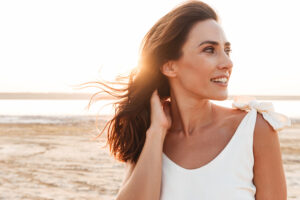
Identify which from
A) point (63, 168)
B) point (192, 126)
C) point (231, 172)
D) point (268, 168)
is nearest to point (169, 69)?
point (192, 126)

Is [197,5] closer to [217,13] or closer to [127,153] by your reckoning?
[217,13]

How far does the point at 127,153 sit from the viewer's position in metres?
3.08

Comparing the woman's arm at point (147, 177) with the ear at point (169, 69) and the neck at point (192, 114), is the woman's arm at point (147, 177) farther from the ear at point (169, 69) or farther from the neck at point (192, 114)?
the ear at point (169, 69)

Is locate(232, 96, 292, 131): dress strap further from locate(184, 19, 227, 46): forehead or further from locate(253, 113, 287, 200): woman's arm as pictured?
locate(184, 19, 227, 46): forehead

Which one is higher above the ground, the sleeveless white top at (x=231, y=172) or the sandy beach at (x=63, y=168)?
the sleeveless white top at (x=231, y=172)

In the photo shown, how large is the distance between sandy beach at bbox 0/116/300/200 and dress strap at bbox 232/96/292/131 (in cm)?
361

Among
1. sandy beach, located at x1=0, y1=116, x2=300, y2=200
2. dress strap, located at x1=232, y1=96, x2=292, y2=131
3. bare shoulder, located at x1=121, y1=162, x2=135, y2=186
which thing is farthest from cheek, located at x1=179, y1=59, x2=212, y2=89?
sandy beach, located at x1=0, y1=116, x2=300, y2=200

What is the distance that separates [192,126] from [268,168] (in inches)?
28.0

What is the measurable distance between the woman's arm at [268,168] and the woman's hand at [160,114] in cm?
73

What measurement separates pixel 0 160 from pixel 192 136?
7954 mm

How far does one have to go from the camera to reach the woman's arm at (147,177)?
2.56 m

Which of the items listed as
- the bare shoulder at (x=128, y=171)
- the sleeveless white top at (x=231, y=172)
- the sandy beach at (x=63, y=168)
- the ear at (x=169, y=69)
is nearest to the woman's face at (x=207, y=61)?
the ear at (x=169, y=69)

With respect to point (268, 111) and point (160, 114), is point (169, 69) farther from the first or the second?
point (268, 111)

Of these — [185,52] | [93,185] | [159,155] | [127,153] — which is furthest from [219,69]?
[93,185]
